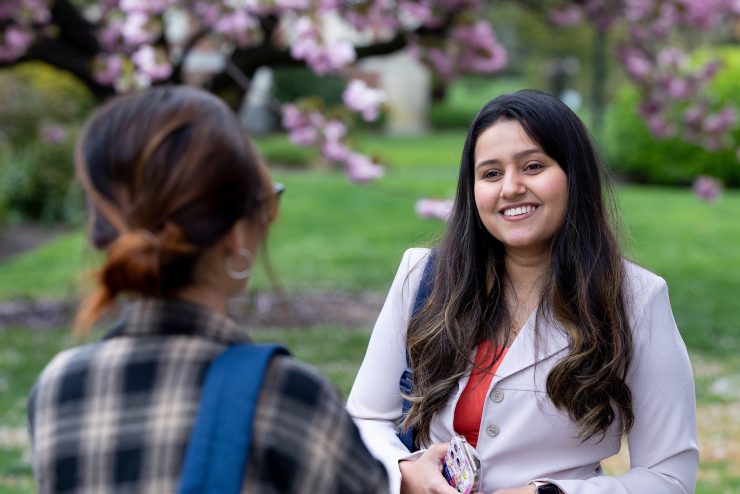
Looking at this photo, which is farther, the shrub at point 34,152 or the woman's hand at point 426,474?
the shrub at point 34,152

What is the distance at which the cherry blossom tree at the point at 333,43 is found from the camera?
6.92m

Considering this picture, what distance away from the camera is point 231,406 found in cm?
154

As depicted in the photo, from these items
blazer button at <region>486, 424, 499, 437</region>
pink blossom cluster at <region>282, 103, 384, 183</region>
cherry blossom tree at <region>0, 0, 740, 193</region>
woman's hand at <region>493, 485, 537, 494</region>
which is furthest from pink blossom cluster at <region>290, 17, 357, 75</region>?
woman's hand at <region>493, 485, 537, 494</region>

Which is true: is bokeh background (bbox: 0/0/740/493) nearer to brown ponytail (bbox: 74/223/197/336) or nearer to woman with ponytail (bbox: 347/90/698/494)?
brown ponytail (bbox: 74/223/197/336)

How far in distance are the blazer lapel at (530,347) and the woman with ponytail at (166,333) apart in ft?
2.85

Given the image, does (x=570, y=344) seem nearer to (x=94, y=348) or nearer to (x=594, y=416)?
(x=594, y=416)

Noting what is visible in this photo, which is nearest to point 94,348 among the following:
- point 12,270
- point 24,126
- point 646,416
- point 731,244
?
point 646,416

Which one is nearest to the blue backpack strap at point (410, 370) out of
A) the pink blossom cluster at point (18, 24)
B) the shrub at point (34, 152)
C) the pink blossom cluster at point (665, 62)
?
the pink blossom cluster at point (18, 24)

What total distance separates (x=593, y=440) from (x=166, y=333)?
1192mm

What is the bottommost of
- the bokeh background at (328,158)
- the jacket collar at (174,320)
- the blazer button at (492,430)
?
the bokeh background at (328,158)

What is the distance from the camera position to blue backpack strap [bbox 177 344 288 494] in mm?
1511

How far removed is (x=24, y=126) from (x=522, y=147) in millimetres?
14270

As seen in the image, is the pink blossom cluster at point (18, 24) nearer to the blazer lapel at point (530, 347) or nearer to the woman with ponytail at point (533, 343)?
the woman with ponytail at point (533, 343)

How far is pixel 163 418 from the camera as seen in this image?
1581mm
